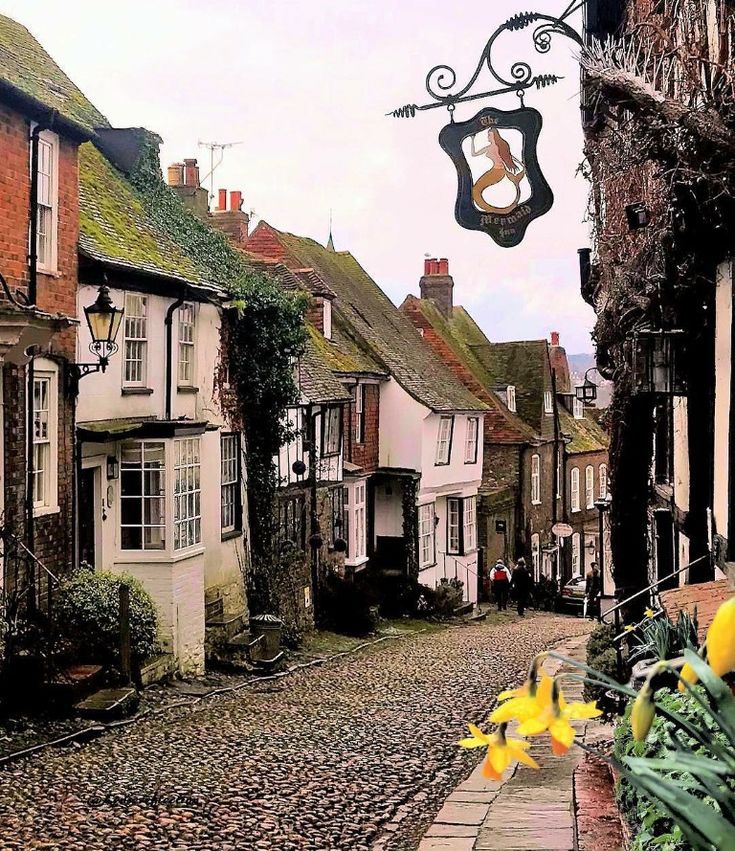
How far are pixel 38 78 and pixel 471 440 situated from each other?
72.1 feet

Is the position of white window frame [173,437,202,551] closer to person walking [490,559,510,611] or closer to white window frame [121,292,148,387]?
white window frame [121,292,148,387]

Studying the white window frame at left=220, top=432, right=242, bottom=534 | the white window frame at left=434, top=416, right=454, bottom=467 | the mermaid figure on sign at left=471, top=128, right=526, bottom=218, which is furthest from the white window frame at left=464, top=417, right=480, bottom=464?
the mermaid figure on sign at left=471, top=128, right=526, bottom=218

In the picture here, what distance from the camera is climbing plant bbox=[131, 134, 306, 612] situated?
1967 centimetres

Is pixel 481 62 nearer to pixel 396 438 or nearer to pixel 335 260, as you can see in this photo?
pixel 396 438

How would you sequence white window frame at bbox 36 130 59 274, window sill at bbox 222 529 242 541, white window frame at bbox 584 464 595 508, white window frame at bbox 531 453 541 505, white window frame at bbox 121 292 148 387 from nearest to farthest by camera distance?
white window frame at bbox 36 130 59 274, white window frame at bbox 121 292 148 387, window sill at bbox 222 529 242 541, white window frame at bbox 531 453 541 505, white window frame at bbox 584 464 595 508

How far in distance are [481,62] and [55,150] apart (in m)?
8.61

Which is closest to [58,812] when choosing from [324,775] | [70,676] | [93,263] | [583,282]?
[324,775]

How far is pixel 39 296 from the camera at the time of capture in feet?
44.0

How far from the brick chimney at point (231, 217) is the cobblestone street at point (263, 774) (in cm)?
1521

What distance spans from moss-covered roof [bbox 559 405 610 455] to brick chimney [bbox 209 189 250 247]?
65.4 ft

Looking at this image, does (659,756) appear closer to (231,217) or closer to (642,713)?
(642,713)

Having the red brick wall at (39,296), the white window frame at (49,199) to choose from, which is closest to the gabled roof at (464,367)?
the red brick wall at (39,296)

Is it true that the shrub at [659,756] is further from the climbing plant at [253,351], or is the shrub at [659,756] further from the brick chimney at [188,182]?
the brick chimney at [188,182]

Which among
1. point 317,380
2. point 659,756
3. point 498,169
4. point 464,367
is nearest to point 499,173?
point 498,169
